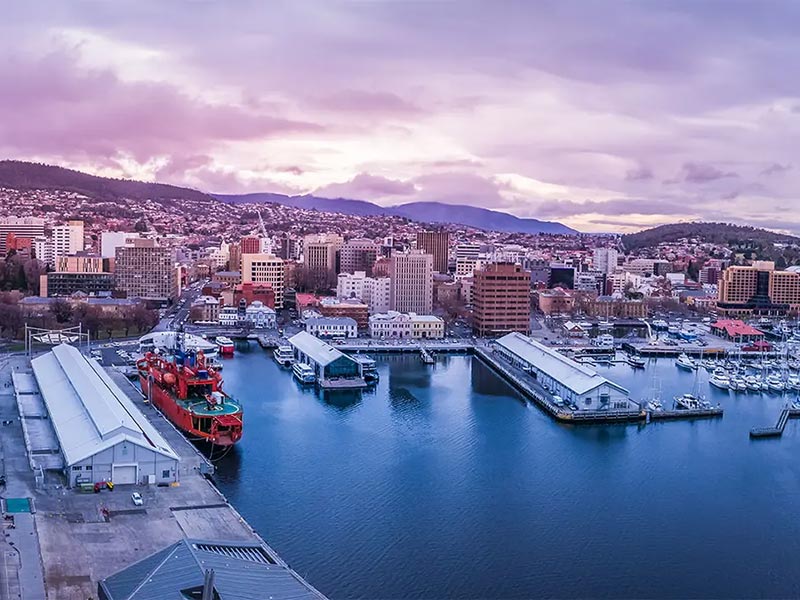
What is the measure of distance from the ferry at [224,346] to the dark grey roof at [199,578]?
15487 millimetres

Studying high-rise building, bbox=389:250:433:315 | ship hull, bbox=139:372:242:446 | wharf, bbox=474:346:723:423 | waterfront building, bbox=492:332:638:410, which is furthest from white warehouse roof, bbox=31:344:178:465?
high-rise building, bbox=389:250:433:315

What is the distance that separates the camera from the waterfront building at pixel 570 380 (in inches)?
637

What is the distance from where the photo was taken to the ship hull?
513 inches

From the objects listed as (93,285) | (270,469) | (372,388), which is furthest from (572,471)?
(93,285)

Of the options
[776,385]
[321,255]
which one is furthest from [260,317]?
[776,385]

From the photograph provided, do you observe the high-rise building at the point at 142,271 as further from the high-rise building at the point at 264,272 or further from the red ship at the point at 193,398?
the red ship at the point at 193,398

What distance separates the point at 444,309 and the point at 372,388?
12922mm

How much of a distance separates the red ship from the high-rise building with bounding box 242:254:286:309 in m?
14.1

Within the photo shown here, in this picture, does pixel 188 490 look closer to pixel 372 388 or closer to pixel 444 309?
pixel 372 388

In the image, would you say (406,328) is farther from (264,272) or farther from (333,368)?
(333,368)

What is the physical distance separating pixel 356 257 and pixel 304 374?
21038 millimetres

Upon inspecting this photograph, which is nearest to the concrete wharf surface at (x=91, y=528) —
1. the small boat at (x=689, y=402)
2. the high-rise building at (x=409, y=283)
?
the small boat at (x=689, y=402)

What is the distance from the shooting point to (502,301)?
25922 millimetres

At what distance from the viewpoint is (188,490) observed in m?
10.3
